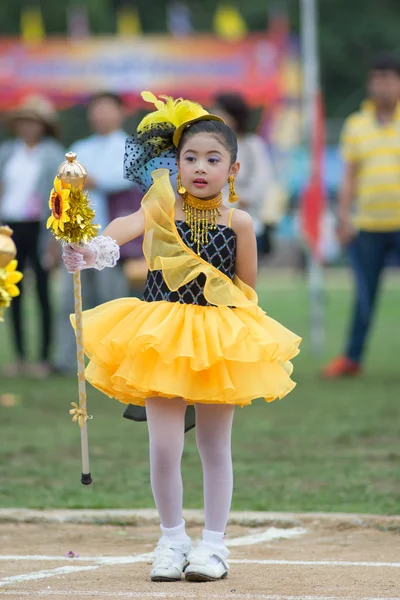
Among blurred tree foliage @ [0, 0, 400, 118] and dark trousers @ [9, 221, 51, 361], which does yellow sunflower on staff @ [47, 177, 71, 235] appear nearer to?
dark trousers @ [9, 221, 51, 361]

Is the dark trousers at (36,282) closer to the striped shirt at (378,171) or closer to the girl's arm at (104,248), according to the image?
the striped shirt at (378,171)

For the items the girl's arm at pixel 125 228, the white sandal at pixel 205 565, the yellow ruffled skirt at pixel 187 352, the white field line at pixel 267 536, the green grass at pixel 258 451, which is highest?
the girl's arm at pixel 125 228

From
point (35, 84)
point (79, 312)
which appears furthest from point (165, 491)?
point (35, 84)

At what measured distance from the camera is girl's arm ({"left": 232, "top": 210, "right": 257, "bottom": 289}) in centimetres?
496

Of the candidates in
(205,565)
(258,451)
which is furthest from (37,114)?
(205,565)

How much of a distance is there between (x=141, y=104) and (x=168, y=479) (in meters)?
22.7

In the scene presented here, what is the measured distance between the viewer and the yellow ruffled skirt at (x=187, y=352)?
464cm

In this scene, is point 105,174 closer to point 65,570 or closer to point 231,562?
point 231,562

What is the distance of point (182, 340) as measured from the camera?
4.67 meters

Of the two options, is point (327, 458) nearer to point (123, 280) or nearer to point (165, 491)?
point (165, 491)

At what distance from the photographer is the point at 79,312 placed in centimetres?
478

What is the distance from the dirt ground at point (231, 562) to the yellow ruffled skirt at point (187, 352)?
2.15 ft

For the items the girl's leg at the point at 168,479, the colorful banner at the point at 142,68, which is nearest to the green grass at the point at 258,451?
the girl's leg at the point at 168,479

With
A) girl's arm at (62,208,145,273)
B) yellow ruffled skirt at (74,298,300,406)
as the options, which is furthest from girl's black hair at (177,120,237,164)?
yellow ruffled skirt at (74,298,300,406)
